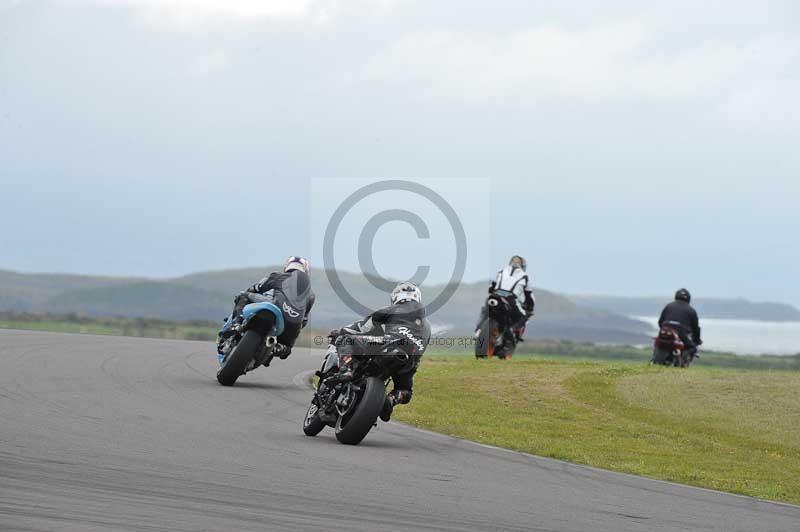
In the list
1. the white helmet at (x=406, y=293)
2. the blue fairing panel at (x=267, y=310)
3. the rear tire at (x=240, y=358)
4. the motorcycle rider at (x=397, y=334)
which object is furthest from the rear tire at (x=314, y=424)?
the blue fairing panel at (x=267, y=310)

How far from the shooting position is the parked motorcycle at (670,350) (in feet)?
82.6

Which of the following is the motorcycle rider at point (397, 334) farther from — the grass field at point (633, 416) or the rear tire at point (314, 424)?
the grass field at point (633, 416)

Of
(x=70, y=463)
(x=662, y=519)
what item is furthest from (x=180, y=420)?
(x=662, y=519)

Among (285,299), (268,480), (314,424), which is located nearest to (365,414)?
(314,424)

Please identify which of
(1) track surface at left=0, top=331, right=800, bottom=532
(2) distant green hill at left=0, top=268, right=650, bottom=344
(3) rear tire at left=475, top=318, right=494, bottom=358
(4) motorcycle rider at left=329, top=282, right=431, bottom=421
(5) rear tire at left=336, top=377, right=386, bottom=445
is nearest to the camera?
(1) track surface at left=0, top=331, right=800, bottom=532

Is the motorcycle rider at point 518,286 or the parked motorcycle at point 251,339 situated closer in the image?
the parked motorcycle at point 251,339

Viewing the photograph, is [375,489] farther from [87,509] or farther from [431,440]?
[431,440]

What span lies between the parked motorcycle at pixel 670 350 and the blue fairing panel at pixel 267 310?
1016cm

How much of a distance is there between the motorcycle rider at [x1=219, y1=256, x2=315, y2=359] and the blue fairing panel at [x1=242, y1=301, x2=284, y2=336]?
19 cm

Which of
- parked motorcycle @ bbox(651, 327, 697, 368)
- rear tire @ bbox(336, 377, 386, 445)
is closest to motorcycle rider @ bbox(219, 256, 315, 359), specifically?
rear tire @ bbox(336, 377, 386, 445)

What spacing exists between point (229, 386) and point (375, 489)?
26.5 ft

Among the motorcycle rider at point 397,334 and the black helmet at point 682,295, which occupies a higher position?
the black helmet at point 682,295

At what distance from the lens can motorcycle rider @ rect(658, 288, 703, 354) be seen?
25.3 meters

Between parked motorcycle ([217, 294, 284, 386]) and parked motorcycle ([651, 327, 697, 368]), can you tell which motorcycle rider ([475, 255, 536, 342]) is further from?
parked motorcycle ([217, 294, 284, 386])
